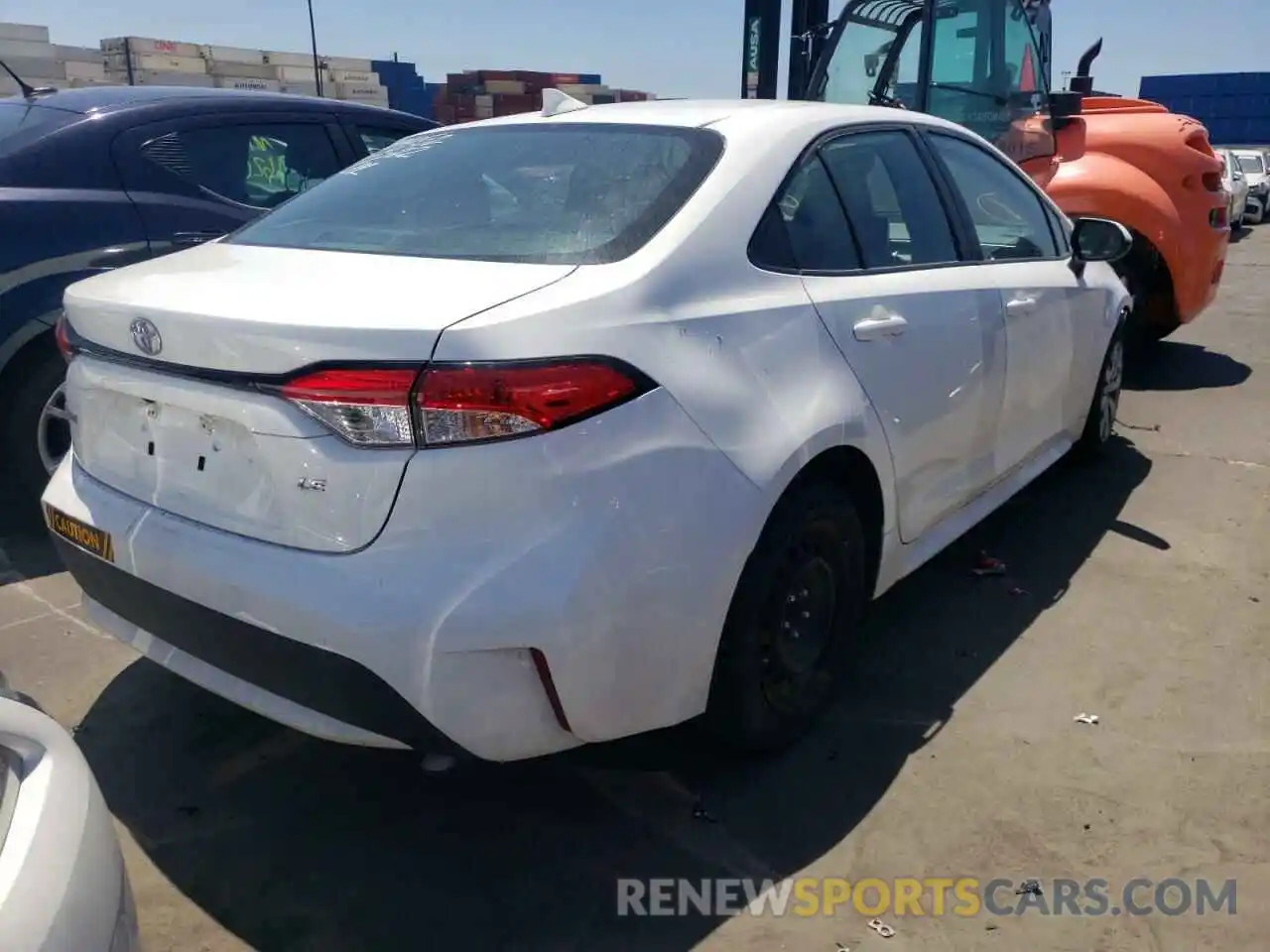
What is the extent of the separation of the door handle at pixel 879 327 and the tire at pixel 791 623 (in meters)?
0.40

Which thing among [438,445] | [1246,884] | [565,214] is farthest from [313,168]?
[1246,884]

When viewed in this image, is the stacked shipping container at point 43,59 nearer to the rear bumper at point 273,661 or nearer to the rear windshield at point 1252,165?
the rear windshield at point 1252,165

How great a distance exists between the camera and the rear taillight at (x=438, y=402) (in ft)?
6.37

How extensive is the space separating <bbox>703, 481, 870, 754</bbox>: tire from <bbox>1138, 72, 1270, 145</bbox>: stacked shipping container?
35.4m

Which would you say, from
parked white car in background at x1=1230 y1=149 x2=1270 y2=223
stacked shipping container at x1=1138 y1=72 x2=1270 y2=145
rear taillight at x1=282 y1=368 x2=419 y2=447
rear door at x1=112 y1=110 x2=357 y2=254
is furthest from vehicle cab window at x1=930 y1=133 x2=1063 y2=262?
stacked shipping container at x1=1138 y1=72 x2=1270 y2=145

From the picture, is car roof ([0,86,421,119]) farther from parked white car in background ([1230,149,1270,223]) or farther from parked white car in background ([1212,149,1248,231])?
parked white car in background ([1230,149,1270,223])

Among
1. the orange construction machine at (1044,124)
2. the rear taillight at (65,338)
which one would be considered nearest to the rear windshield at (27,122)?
the rear taillight at (65,338)

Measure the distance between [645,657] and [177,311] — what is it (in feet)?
3.90

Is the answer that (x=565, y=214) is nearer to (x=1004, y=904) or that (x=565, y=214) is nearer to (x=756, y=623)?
(x=756, y=623)

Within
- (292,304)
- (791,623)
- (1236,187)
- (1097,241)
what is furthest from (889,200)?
(1236,187)

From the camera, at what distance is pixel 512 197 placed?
8.80 feet

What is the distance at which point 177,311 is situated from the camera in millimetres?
2193

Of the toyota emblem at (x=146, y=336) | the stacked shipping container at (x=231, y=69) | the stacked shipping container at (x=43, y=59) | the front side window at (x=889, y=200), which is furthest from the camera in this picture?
the stacked shipping container at (x=231, y=69)

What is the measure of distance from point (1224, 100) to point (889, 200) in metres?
36.4
